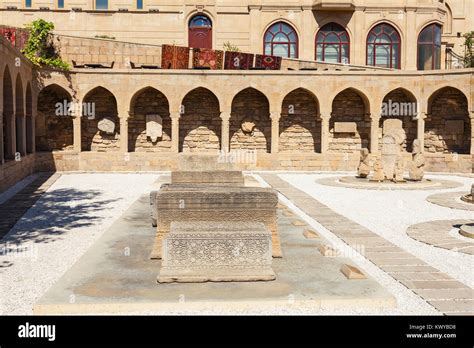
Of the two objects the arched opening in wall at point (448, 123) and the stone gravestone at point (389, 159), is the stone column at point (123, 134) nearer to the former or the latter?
the stone gravestone at point (389, 159)

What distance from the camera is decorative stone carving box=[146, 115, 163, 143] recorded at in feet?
92.7

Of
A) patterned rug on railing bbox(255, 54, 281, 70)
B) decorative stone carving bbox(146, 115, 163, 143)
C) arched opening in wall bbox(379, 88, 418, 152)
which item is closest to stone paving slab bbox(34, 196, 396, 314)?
decorative stone carving bbox(146, 115, 163, 143)

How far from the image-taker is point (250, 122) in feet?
94.0

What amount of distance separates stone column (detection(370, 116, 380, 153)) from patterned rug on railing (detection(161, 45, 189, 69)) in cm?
1063

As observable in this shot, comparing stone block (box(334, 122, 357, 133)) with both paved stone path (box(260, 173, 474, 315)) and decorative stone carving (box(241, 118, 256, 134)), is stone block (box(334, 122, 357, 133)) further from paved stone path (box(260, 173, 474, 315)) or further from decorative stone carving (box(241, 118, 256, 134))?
paved stone path (box(260, 173, 474, 315))

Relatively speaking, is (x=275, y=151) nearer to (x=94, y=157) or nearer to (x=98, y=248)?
(x=94, y=157)

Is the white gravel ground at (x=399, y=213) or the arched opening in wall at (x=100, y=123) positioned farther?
the arched opening in wall at (x=100, y=123)

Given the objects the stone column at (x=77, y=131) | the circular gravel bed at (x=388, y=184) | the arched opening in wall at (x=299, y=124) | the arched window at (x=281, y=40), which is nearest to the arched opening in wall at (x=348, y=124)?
the arched opening in wall at (x=299, y=124)

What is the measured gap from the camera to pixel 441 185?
2028cm

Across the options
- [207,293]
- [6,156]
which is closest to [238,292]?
[207,293]

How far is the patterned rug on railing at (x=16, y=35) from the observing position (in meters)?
29.3

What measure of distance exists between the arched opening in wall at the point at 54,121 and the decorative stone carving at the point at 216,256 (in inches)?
843

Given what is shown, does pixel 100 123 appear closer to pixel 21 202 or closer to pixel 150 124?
pixel 150 124

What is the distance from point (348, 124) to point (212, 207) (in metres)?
21.0
